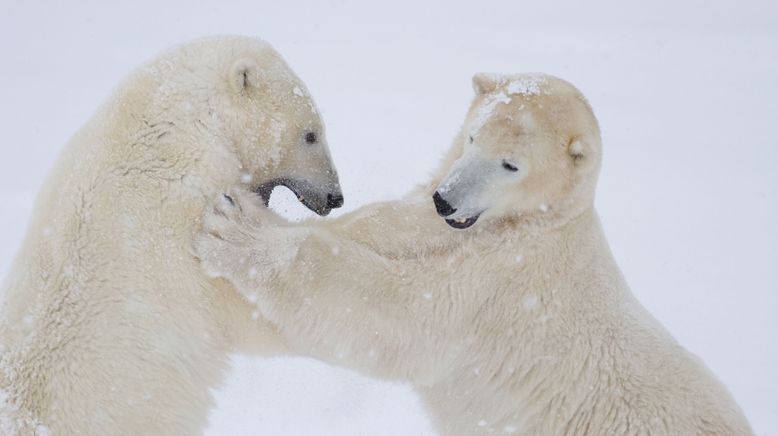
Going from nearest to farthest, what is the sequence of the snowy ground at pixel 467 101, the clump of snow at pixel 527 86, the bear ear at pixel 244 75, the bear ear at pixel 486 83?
1. the bear ear at pixel 244 75
2. the clump of snow at pixel 527 86
3. the bear ear at pixel 486 83
4. the snowy ground at pixel 467 101

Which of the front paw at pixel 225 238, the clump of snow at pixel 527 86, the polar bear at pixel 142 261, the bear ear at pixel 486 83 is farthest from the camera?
the bear ear at pixel 486 83

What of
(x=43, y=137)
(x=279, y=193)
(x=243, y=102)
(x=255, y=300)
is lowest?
(x=43, y=137)

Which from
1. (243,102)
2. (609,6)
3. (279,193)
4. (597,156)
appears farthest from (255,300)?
(609,6)

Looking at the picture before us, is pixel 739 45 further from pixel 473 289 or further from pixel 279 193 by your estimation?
pixel 473 289

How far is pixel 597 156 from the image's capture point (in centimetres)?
376

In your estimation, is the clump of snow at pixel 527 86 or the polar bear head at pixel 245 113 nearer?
the polar bear head at pixel 245 113

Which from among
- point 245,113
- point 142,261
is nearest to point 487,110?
point 245,113

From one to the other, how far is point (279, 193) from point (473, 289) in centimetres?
267

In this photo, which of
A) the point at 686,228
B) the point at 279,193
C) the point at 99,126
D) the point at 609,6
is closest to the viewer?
the point at 99,126

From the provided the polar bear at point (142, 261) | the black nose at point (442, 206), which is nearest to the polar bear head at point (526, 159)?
the black nose at point (442, 206)

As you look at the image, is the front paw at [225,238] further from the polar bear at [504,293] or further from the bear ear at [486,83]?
the bear ear at [486,83]

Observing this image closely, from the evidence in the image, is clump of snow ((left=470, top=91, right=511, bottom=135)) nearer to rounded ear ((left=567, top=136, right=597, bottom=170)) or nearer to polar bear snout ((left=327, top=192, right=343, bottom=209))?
rounded ear ((left=567, top=136, right=597, bottom=170))

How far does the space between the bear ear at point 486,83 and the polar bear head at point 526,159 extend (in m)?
0.11

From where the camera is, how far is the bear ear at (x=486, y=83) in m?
3.94
